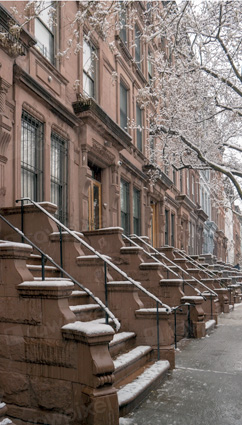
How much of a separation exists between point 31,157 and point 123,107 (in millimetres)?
7709

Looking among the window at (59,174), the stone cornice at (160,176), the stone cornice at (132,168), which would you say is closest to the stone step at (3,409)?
the window at (59,174)

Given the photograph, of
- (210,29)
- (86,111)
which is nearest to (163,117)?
(210,29)

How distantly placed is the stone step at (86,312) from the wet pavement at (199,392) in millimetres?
1516

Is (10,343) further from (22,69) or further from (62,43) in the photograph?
(62,43)

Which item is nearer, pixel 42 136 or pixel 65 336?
pixel 65 336

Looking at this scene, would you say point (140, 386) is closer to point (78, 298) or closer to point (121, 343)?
point (121, 343)

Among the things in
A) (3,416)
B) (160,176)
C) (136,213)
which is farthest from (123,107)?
(3,416)

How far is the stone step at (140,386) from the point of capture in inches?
210

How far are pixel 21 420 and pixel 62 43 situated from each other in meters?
8.77

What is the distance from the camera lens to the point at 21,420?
5090mm

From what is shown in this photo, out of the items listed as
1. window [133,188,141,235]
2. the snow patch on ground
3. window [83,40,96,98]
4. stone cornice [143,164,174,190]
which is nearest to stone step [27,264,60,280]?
the snow patch on ground

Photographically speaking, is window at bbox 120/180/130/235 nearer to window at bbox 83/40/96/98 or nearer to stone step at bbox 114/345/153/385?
window at bbox 83/40/96/98

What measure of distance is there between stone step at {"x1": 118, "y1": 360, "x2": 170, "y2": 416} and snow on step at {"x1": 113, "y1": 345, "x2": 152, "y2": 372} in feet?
0.77

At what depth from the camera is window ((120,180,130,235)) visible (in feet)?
50.7
